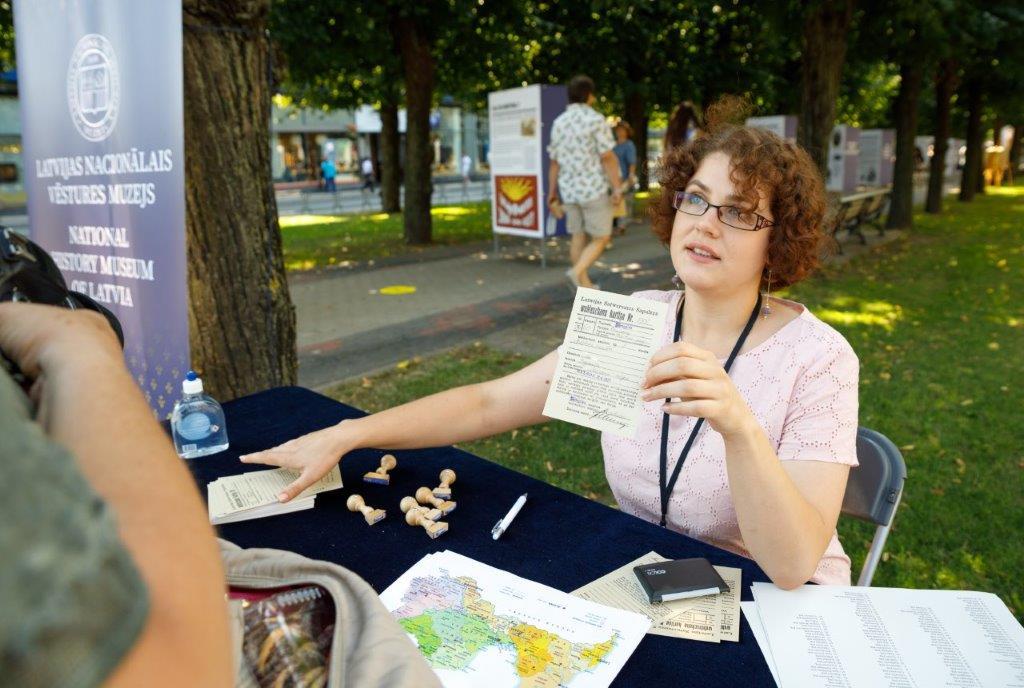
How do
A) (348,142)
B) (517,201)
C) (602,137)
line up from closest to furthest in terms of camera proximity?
(602,137), (517,201), (348,142)

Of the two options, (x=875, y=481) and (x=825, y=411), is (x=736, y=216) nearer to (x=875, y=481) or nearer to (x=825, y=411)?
(x=825, y=411)

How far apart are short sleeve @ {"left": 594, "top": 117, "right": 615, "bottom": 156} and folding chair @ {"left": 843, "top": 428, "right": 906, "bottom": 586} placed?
6740 mm

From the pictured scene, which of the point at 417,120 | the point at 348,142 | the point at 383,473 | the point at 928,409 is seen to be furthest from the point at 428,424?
the point at 348,142

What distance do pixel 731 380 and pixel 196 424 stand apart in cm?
153

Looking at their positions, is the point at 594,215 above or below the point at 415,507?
above

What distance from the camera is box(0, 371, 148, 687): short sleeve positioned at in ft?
1.12

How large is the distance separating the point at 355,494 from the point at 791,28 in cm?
1108

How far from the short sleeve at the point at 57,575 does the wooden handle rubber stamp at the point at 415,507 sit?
1.31 metres

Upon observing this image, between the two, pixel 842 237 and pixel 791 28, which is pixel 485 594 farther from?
pixel 842 237

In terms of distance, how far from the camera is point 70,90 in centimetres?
306

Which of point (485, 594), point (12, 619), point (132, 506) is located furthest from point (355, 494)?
point (12, 619)

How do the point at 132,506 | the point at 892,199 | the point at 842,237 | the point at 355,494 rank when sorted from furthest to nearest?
the point at 892,199, the point at 842,237, the point at 355,494, the point at 132,506

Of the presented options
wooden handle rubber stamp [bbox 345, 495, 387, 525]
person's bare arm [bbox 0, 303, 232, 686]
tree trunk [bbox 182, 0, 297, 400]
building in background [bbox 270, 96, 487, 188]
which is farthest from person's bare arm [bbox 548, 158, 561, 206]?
building in background [bbox 270, 96, 487, 188]

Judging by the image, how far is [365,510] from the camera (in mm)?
1720
